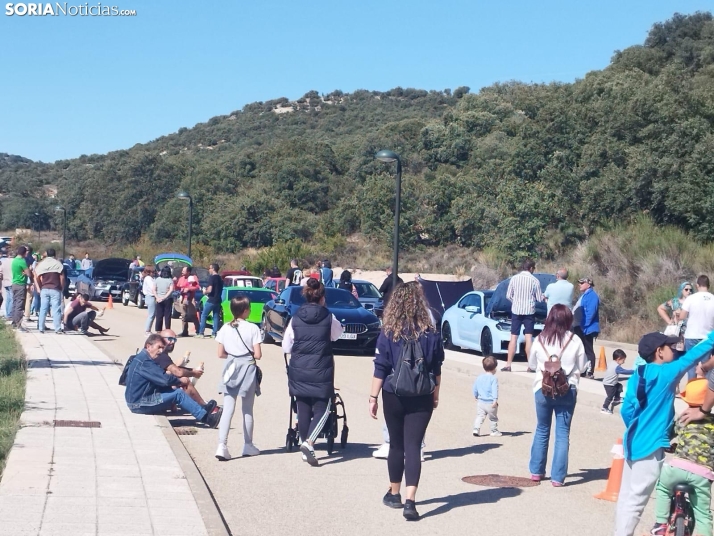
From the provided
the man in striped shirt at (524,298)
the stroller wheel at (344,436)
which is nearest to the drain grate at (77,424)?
the stroller wheel at (344,436)

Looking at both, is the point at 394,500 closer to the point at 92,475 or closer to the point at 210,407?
the point at 92,475

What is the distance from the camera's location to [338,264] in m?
53.1

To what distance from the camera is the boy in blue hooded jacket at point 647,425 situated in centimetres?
616

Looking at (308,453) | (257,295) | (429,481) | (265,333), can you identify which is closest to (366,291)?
(257,295)

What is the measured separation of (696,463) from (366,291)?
Result: 22.6m

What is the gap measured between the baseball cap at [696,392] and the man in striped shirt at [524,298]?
427 inches

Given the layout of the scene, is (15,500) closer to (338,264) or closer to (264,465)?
(264,465)

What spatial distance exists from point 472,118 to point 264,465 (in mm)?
61742

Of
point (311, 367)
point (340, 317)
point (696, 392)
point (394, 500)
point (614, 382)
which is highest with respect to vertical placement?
point (696, 392)

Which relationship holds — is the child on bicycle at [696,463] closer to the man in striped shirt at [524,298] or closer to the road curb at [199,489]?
the road curb at [199,489]

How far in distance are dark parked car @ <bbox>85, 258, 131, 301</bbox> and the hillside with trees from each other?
16.5m

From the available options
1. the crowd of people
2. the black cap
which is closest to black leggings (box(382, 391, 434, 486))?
the black cap

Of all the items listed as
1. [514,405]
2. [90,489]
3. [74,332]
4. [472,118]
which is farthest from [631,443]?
[472,118]

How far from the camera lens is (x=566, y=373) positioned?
863cm
